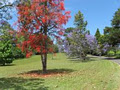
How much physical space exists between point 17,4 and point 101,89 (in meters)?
6.62

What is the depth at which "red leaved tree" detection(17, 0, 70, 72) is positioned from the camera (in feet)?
47.8

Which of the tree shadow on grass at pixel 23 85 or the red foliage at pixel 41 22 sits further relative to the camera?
the red foliage at pixel 41 22

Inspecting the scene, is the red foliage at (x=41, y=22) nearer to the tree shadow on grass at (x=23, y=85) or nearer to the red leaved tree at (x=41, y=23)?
the red leaved tree at (x=41, y=23)

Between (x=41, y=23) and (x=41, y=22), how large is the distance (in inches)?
3.1

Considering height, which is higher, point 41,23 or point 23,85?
point 41,23

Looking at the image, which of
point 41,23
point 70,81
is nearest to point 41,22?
point 41,23

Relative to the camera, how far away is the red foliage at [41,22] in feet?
47.8

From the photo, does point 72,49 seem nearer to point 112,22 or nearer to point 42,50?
point 112,22

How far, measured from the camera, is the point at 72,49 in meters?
36.9

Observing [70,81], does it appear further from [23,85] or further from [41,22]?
[41,22]

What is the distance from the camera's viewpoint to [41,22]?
14.9m

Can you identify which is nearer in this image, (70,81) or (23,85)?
(23,85)

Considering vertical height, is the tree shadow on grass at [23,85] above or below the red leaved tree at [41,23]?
below

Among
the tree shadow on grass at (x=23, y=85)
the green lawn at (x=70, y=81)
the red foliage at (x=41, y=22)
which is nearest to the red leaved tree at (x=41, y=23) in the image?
the red foliage at (x=41, y=22)
